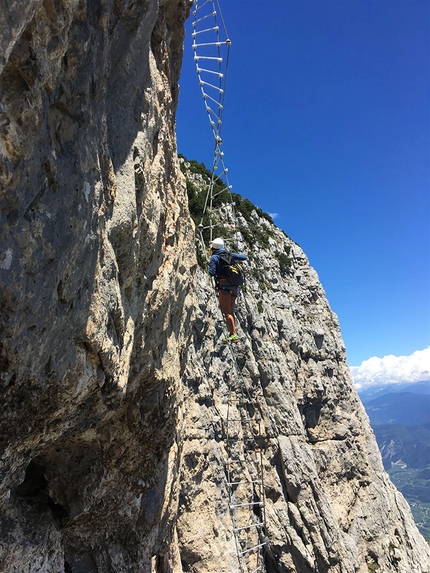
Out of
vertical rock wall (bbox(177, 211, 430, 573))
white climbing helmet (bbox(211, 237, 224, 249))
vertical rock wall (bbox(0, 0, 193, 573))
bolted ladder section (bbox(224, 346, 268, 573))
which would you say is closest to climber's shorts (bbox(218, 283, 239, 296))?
white climbing helmet (bbox(211, 237, 224, 249))

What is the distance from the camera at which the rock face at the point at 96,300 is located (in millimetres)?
3693

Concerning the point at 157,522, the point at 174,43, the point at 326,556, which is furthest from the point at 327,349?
the point at 174,43

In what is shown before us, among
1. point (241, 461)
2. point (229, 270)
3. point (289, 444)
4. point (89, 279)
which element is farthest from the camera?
point (289, 444)

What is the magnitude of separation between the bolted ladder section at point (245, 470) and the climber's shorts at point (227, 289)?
6700mm

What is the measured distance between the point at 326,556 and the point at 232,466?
6.75m

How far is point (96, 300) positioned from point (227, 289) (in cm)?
946

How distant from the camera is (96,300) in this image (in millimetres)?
4832

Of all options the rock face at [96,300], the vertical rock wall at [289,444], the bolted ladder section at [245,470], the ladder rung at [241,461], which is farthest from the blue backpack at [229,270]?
the ladder rung at [241,461]

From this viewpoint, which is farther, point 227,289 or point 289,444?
point 289,444

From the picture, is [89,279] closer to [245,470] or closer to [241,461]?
[241,461]

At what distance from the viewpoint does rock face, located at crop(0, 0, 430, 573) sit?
3.69 meters

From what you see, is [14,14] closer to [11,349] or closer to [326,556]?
[11,349]

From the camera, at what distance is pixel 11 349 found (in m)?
3.82

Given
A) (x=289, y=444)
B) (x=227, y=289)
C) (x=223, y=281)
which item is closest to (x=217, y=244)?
(x=223, y=281)
